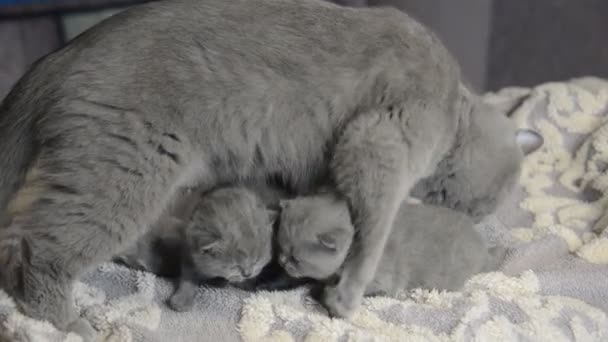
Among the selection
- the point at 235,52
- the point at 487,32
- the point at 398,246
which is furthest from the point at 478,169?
the point at 487,32

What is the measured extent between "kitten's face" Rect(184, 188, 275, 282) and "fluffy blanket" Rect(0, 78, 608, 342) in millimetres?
80

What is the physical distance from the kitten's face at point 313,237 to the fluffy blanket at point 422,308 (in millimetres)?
98

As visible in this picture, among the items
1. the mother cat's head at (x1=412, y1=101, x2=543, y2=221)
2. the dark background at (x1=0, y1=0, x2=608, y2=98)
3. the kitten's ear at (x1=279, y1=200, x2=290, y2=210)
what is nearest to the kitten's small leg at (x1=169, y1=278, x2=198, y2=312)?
the kitten's ear at (x1=279, y1=200, x2=290, y2=210)

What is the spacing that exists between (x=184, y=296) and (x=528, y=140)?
3.73 feet

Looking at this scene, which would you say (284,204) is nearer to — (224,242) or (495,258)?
(224,242)

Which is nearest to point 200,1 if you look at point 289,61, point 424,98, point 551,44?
point 289,61

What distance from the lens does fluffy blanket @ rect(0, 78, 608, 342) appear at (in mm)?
1533

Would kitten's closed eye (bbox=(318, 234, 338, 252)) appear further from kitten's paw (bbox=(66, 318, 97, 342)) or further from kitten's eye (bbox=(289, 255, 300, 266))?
kitten's paw (bbox=(66, 318, 97, 342))

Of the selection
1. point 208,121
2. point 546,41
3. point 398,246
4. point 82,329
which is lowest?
point 82,329

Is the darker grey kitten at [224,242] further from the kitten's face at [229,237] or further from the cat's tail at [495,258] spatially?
the cat's tail at [495,258]

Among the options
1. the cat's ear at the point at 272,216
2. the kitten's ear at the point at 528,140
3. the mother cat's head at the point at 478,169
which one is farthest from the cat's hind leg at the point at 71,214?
the kitten's ear at the point at 528,140

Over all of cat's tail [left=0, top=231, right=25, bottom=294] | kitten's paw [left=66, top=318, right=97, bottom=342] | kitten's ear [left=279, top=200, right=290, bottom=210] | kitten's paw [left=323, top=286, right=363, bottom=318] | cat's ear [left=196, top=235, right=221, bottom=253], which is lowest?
kitten's paw [left=66, top=318, right=97, bottom=342]

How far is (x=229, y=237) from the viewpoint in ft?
5.12

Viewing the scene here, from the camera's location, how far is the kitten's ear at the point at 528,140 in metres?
2.13
